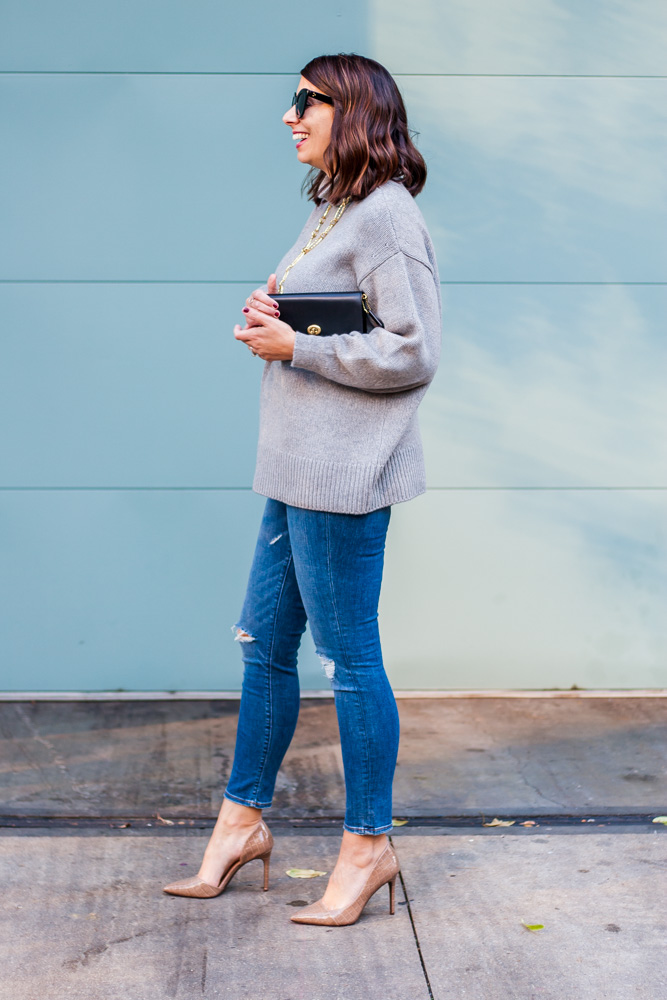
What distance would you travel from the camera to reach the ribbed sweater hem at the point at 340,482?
2281mm

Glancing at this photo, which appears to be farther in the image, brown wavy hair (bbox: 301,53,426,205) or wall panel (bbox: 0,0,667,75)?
wall panel (bbox: 0,0,667,75)

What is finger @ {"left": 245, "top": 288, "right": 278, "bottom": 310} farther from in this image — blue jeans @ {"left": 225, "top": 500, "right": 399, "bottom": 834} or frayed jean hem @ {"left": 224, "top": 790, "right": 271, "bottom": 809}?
frayed jean hem @ {"left": 224, "top": 790, "right": 271, "bottom": 809}

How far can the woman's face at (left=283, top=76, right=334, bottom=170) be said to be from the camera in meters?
2.35

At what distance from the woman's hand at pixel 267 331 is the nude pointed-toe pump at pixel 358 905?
1155mm

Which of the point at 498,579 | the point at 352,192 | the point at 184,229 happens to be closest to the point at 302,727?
the point at 498,579

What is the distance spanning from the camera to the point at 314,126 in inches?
92.7

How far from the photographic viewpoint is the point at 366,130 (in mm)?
2295

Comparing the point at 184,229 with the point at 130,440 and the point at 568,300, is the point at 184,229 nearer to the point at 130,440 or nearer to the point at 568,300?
the point at 130,440

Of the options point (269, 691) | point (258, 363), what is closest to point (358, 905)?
point (269, 691)

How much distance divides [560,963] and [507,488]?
78.5 inches

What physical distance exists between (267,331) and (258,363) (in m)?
→ 1.63

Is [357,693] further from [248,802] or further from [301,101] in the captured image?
[301,101]

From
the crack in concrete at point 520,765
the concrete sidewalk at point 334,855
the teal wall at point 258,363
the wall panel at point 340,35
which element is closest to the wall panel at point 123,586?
the teal wall at point 258,363

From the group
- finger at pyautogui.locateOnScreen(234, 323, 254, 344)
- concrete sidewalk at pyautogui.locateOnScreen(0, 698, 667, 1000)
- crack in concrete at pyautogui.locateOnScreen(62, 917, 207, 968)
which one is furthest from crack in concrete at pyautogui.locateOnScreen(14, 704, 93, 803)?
finger at pyautogui.locateOnScreen(234, 323, 254, 344)
